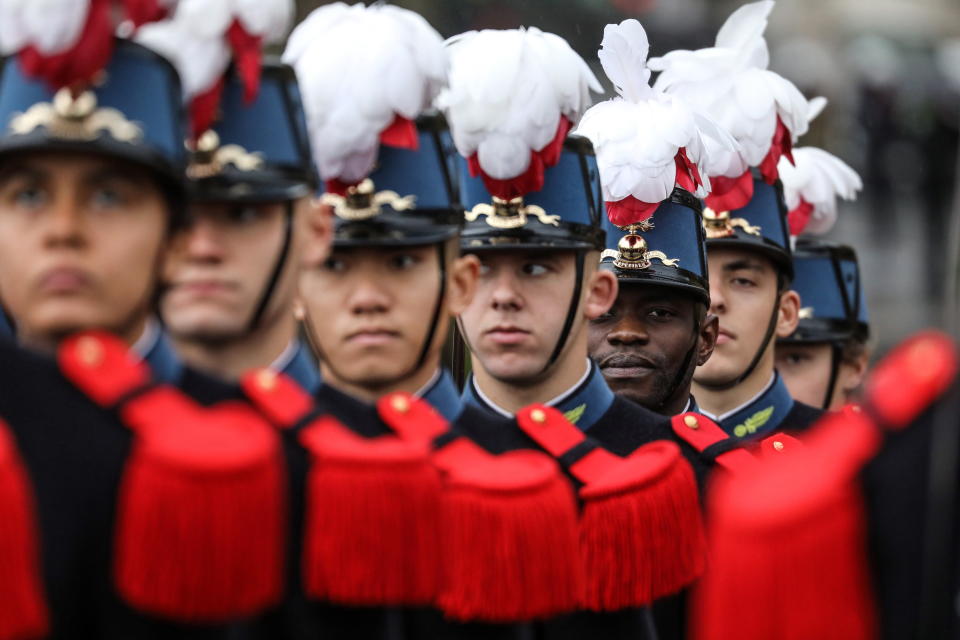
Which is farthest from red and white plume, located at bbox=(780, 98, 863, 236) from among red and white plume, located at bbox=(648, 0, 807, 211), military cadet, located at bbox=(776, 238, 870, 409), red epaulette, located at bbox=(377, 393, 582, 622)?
red epaulette, located at bbox=(377, 393, 582, 622)

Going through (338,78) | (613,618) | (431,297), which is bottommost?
(613,618)

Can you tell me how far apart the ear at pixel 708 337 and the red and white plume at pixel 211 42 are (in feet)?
10.0

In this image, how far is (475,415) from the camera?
572 cm

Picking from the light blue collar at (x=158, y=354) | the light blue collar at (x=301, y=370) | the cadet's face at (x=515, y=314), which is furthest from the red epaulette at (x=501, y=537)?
the cadet's face at (x=515, y=314)

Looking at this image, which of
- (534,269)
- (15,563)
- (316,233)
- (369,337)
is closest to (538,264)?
(534,269)

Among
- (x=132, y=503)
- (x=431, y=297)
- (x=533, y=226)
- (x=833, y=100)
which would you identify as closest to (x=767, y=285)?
(x=533, y=226)

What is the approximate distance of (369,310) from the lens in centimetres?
525

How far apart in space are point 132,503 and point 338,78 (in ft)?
5.47

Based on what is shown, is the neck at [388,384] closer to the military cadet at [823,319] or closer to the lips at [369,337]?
the lips at [369,337]

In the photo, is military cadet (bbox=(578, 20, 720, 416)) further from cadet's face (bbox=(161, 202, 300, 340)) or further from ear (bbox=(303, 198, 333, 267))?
cadet's face (bbox=(161, 202, 300, 340))

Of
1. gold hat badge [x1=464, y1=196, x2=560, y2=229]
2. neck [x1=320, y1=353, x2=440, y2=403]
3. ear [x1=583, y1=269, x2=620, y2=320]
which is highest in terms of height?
gold hat badge [x1=464, y1=196, x2=560, y2=229]

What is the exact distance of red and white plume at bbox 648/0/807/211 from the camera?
25.0 ft

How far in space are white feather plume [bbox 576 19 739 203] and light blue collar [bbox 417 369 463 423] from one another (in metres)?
1.49

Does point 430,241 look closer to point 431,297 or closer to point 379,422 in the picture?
point 431,297
